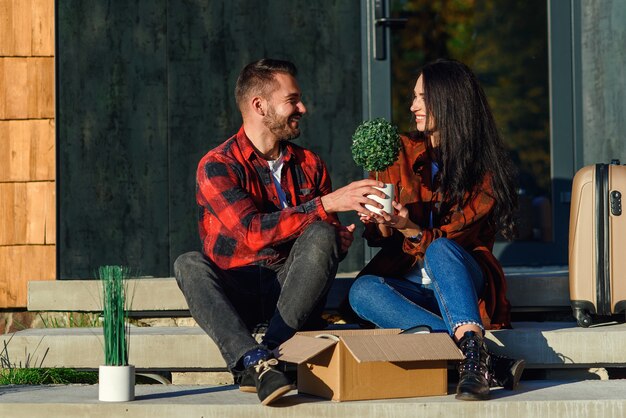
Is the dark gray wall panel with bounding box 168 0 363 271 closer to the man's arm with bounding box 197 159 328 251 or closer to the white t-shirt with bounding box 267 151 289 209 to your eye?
the white t-shirt with bounding box 267 151 289 209

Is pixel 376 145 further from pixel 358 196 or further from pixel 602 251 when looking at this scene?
pixel 602 251

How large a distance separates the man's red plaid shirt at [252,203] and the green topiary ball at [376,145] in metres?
0.25

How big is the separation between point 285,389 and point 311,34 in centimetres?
285

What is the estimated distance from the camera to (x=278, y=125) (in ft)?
15.3

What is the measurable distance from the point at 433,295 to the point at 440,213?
334 millimetres

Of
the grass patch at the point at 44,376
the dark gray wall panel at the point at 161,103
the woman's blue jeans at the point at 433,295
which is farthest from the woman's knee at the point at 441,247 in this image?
the dark gray wall panel at the point at 161,103

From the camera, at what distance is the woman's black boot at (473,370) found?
3738 mm

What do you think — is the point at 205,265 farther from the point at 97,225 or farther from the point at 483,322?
the point at 97,225

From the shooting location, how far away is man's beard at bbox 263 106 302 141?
183 inches

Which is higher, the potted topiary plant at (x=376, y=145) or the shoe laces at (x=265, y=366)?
the potted topiary plant at (x=376, y=145)

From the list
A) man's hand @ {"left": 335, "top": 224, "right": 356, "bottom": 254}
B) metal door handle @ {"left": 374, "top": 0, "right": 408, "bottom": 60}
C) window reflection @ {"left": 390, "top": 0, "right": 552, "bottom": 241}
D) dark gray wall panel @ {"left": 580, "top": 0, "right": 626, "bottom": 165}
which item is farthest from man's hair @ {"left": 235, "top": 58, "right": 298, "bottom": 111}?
dark gray wall panel @ {"left": 580, "top": 0, "right": 626, "bottom": 165}

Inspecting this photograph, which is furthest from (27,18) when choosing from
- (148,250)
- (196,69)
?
(148,250)

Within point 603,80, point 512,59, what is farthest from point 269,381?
point 512,59

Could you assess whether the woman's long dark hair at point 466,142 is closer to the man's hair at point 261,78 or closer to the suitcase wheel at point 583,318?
the suitcase wheel at point 583,318
